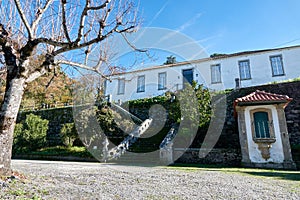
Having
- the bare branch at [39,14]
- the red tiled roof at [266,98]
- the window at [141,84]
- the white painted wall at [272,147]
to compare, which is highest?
the window at [141,84]

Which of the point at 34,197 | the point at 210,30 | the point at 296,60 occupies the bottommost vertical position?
the point at 34,197

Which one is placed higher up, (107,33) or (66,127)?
(107,33)

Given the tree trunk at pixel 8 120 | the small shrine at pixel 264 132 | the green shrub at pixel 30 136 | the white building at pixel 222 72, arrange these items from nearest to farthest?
the tree trunk at pixel 8 120, the small shrine at pixel 264 132, the green shrub at pixel 30 136, the white building at pixel 222 72

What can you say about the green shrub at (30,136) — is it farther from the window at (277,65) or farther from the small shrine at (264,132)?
the window at (277,65)

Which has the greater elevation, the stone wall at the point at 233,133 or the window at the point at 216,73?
the window at the point at 216,73

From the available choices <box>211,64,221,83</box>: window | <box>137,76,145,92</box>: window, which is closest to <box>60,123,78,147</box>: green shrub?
<box>137,76,145,92</box>: window

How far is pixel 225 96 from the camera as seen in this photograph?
13.8 meters

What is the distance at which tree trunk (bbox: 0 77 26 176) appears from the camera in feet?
12.2

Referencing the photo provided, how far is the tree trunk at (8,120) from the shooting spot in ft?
12.2

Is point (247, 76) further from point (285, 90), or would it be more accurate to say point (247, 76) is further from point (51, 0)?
point (51, 0)

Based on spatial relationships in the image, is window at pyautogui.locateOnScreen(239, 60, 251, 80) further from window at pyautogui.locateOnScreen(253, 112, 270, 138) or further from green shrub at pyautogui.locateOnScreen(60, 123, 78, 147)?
green shrub at pyautogui.locateOnScreen(60, 123, 78, 147)

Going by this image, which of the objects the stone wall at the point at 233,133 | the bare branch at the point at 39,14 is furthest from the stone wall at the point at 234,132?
the bare branch at the point at 39,14

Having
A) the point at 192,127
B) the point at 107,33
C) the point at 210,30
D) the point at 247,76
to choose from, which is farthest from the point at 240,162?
the point at 247,76

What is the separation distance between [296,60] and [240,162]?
509 inches
